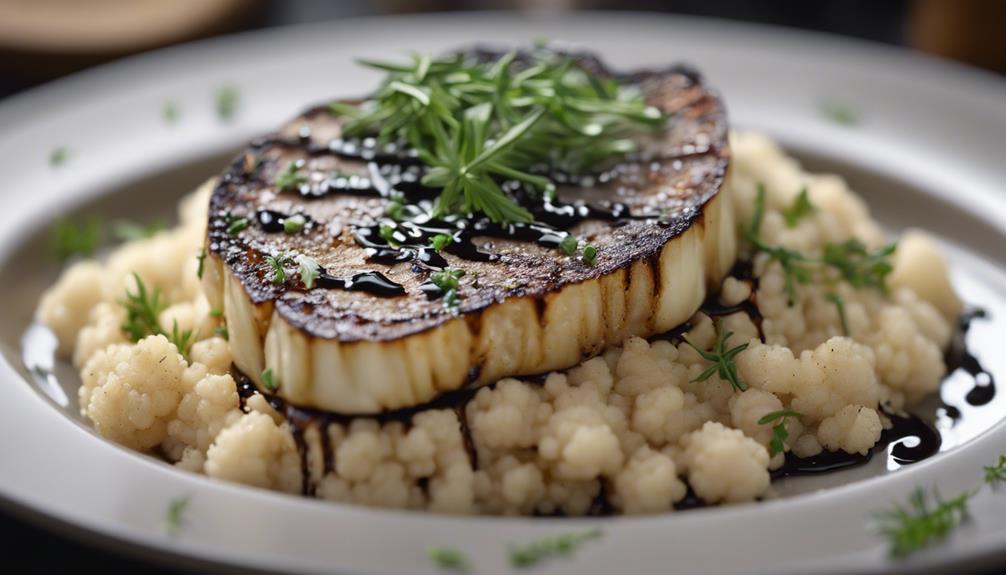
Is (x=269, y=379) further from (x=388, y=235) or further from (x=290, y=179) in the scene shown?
(x=290, y=179)

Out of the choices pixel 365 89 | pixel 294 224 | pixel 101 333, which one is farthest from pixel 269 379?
pixel 365 89

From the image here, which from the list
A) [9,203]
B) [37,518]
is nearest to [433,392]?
[37,518]

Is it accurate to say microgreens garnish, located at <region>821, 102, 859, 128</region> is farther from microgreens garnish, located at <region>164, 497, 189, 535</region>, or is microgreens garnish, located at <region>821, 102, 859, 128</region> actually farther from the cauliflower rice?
microgreens garnish, located at <region>164, 497, 189, 535</region>

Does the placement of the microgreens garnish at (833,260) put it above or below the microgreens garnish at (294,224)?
below

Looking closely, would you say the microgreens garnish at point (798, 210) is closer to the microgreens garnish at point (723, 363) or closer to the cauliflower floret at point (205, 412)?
the microgreens garnish at point (723, 363)

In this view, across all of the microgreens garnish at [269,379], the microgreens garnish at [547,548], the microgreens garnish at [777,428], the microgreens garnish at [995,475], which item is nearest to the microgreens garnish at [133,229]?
the microgreens garnish at [269,379]

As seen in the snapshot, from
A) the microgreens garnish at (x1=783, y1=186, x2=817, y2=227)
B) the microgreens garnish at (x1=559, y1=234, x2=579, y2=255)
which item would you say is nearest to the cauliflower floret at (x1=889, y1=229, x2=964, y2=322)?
the microgreens garnish at (x1=783, y1=186, x2=817, y2=227)
